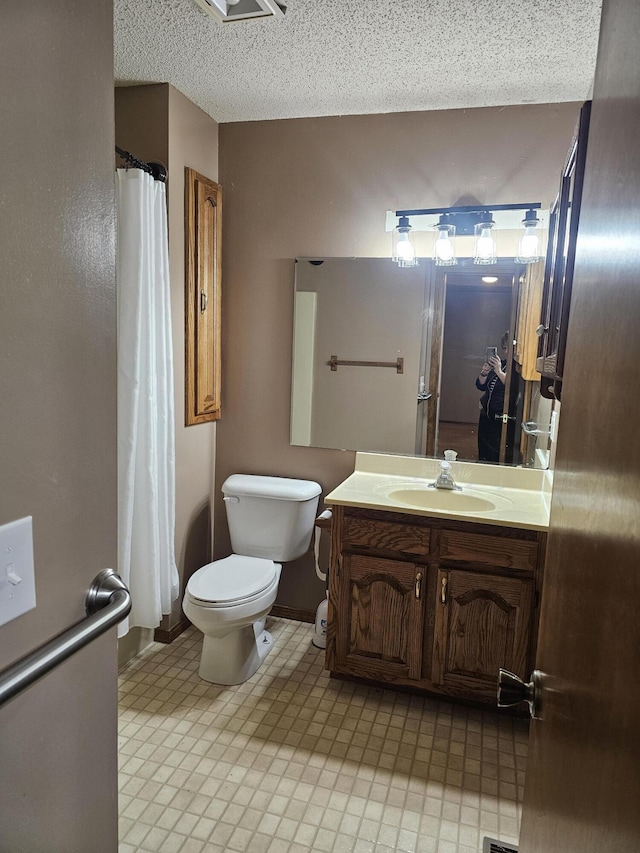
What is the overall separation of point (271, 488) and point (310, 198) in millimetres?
1406

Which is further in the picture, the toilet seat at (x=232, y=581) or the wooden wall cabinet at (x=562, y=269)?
the toilet seat at (x=232, y=581)

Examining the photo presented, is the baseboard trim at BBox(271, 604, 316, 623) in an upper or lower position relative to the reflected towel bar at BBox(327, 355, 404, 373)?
lower

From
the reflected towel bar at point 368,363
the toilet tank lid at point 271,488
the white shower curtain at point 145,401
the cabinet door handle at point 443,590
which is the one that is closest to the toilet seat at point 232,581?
the white shower curtain at point 145,401

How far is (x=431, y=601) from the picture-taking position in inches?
88.6

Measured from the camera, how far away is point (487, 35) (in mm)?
1966

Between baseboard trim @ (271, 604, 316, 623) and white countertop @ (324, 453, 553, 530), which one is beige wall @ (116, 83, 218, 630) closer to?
baseboard trim @ (271, 604, 316, 623)

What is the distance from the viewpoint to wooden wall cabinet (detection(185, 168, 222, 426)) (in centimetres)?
267

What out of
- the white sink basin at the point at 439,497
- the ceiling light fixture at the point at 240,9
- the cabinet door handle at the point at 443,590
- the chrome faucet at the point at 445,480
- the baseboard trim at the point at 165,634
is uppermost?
the ceiling light fixture at the point at 240,9

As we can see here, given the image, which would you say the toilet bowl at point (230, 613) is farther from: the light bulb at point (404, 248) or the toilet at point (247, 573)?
the light bulb at point (404, 248)

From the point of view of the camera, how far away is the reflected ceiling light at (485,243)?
2494 mm

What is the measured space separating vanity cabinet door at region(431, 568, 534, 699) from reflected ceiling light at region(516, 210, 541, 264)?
4.38 ft

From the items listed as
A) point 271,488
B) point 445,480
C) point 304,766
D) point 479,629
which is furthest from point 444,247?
point 304,766

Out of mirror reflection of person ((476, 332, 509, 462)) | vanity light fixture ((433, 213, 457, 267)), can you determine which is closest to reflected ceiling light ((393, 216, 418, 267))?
vanity light fixture ((433, 213, 457, 267))

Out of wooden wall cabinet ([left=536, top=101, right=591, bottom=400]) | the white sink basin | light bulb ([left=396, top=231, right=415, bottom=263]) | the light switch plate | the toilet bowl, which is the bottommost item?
the toilet bowl
